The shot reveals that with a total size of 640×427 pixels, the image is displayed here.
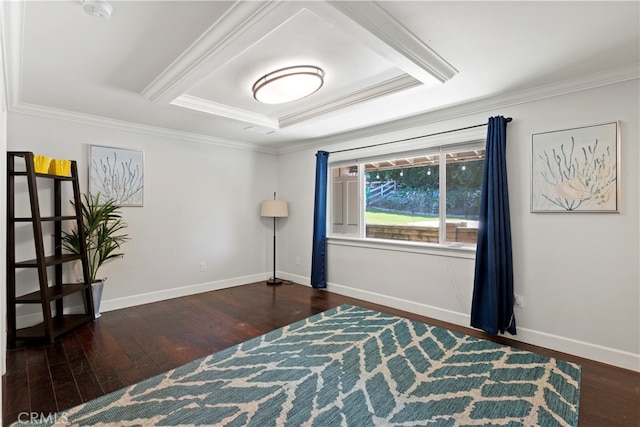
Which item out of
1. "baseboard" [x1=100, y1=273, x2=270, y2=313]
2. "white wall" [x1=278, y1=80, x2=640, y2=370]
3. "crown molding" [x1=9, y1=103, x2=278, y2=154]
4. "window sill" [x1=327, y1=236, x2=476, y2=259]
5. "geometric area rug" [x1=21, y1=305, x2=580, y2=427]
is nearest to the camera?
"geometric area rug" [x1=21, y1=305, x2=580, y2=427]

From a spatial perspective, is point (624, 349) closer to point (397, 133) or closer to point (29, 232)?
point (397, 133)

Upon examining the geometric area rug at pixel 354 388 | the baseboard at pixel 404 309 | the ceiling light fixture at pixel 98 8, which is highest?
the ceiling light fixture at pixel 98 8

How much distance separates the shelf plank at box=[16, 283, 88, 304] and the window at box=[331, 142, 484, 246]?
3.16 meters

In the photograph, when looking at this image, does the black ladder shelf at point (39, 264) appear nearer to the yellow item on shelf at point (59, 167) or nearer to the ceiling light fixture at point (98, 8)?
the yellow item on shelf at point (59, 167)

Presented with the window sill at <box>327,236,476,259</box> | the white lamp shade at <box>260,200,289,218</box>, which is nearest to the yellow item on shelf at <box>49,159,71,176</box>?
the white lamp shade at <box>260,200,289,218</box>

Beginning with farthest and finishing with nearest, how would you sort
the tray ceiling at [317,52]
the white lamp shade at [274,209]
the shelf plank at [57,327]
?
1. the white lamp shade at [274,209]
2. the shelf plank at [57,327]
3. the tray ceiling at [317,52]

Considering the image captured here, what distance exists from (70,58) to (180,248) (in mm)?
2644

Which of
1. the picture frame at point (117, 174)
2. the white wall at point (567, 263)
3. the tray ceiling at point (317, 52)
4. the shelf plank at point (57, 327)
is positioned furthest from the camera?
the picture frame at point (117, 174)

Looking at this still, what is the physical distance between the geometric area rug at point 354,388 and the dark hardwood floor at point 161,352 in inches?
5.7

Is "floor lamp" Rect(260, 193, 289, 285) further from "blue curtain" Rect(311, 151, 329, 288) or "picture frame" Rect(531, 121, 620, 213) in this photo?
"picture frame" Rect(531, 121, 620, 213)

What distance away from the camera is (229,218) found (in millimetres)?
4902

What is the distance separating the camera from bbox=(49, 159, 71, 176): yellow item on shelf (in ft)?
10.3

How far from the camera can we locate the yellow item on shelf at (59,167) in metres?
3.13

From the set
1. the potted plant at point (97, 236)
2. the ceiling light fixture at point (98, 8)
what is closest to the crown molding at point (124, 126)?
the potted plant at point (97, 236)
